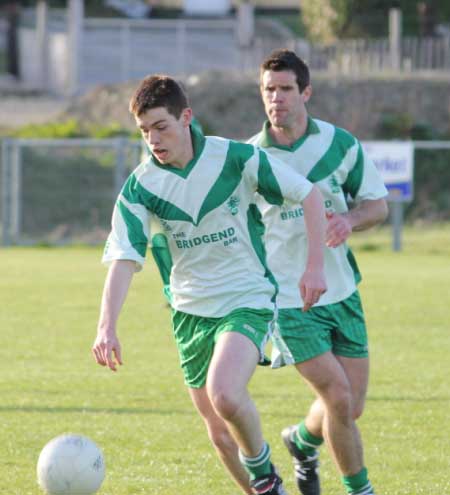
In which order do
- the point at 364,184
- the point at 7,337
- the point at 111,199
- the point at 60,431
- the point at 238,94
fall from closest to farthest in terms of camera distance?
the point at 364,184 < the point at 60,431 < the point at 7,337 < the point at 111,199 < the point at 238,94

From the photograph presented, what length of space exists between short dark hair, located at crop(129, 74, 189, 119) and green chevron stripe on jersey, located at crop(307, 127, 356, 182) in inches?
36.2

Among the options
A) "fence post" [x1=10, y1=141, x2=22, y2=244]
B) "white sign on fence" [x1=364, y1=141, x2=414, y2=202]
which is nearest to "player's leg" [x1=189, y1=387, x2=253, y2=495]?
"white sign on fence" [x1=364, y1=141, x2=414, y2=202]

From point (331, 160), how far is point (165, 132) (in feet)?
3.44

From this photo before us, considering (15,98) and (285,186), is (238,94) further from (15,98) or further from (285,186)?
(285,186)

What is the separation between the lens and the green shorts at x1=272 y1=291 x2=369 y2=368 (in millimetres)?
6133

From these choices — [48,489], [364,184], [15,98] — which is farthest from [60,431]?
[15,98]

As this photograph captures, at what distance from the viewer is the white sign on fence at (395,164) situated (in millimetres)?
22234

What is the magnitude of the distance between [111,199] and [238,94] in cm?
707

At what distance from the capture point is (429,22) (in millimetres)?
37375

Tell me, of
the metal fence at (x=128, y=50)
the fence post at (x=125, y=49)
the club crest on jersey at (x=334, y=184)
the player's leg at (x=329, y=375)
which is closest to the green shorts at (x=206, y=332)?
the player's leg at (x=329, y=375)

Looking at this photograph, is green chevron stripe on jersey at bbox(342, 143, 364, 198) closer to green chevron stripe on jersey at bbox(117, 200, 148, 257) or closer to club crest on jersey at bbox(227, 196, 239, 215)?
club crest on jersey at bbox(227, 196, 239, 215)

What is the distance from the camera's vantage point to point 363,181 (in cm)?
636

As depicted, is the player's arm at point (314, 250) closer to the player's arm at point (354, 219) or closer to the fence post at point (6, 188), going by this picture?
the player's arm at point (354, 219)

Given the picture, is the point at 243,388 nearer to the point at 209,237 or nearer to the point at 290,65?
the point at 209,237
